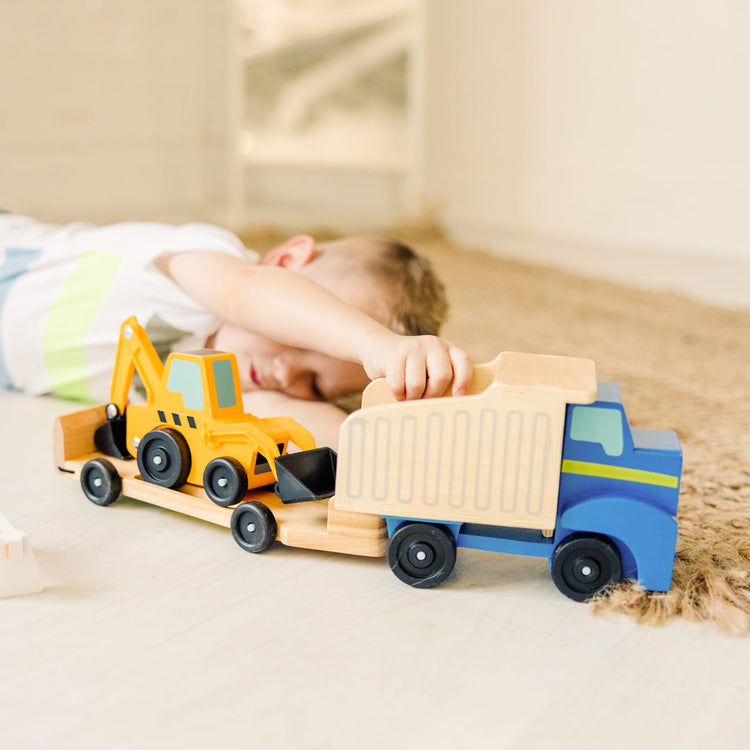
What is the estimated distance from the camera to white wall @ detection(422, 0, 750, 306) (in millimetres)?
2059

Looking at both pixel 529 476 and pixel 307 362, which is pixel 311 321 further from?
pixel 529 476

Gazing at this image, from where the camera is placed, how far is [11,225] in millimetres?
1272

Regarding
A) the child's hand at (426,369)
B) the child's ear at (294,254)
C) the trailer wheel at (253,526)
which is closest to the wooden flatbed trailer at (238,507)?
the trailer wheel at (253,526)

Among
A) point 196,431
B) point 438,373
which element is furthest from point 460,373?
point 196,431

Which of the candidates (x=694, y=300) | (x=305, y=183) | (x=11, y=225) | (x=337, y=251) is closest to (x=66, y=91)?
(x=305, y=183)

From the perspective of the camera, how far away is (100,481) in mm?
757

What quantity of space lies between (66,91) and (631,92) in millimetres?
1434

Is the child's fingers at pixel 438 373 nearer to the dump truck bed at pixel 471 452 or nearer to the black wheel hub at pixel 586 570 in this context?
the dump truck bed at pixel 471 452

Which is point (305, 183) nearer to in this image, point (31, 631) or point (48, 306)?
point (48, 306)

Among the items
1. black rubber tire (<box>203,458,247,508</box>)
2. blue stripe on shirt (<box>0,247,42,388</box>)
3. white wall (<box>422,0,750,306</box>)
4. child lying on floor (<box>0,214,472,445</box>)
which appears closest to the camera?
black rubber tire (<box>203,458,247,508</box>)

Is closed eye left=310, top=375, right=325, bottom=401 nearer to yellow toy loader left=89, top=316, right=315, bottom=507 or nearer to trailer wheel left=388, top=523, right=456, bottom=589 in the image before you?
yellow toy loader left=89, top=316, right=315, bottom=507

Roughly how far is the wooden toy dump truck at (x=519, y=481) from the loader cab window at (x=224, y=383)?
0.45 feet

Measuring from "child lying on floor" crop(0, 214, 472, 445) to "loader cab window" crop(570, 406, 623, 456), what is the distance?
248 millimetres

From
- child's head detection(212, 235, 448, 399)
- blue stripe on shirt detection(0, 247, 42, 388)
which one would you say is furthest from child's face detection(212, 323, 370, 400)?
blue stripe on shirt detection(0, 247, 42, 388)
